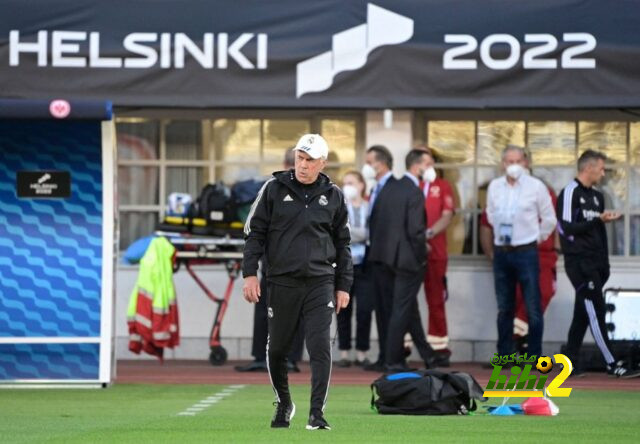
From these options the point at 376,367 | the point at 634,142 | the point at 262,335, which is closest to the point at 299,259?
the point at 262,335

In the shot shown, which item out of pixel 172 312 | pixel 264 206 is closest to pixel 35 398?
pixel 172 312

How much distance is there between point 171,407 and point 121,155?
657 cm

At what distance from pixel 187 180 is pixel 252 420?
25.5 ft

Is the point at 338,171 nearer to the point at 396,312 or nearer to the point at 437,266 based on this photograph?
the point at 437,266

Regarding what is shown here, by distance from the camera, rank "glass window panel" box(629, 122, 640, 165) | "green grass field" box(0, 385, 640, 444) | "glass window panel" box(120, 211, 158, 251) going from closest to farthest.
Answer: "green grass field" box(0, 385, 640, 444), "glass window panel" box(629, 122, 640, 165), "glass window panel" box(120, 211, 158, 251)

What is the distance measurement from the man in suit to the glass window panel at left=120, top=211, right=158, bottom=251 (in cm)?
322

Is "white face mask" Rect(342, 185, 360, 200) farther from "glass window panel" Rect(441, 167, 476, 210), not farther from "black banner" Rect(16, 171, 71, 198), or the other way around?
"black banner" Rect(16, 171, 71, 198)

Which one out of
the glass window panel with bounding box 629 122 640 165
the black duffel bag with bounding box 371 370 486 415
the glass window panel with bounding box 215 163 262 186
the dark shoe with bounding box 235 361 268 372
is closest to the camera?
the black duffel bag with bounding box 371 370 486 415

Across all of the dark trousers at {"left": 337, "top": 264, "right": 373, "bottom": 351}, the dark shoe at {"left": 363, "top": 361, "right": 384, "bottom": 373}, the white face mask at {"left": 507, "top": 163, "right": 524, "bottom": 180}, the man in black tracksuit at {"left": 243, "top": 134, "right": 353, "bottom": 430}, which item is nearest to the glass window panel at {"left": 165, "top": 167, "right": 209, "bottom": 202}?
the dark trousers at {"left": 337, "top": 264, "right": 373, "bottom": 351}

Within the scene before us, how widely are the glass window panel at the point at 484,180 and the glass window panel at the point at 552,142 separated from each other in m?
0.44

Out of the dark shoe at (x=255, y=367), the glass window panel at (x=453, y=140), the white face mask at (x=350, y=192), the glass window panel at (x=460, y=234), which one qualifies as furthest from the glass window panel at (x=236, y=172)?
the dark shoe at (x=255, y=367)

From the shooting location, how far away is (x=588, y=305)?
55.5 ft

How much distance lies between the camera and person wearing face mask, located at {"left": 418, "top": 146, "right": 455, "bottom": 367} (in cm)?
1836

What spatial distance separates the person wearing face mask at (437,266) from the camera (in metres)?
18.4
